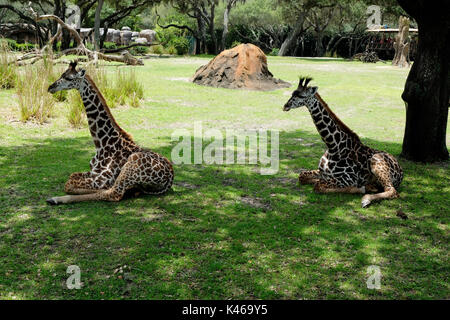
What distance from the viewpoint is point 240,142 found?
9.74 m

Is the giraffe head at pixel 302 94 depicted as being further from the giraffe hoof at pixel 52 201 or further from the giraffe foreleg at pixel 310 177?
the giraffe hoof at pixel 52 201

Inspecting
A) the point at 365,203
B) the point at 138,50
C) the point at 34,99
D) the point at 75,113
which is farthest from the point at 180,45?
the point at 365,203

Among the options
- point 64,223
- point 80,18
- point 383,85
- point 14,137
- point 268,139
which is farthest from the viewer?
point 80,18

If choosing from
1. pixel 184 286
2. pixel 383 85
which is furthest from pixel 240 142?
pixel 383 85

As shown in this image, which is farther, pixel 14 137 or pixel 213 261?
pixel 14 137

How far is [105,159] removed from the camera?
613 cm

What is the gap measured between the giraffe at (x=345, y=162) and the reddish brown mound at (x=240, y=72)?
10627mm

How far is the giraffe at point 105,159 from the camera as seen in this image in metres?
6.02

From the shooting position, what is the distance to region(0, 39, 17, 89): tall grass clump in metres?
13.1

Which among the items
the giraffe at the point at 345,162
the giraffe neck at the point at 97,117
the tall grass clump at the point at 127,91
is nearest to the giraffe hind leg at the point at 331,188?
the giraffe at the point at 345,162
